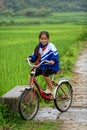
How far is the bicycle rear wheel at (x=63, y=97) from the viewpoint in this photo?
647 cm

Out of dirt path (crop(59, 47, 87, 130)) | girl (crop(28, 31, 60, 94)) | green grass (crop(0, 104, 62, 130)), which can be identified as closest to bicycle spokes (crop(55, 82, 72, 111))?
dirt path (crop(59, 47, 87, 130))

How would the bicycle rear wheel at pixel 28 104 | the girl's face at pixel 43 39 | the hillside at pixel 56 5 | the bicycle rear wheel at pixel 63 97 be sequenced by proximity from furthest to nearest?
the hillside at pixel 56 5 → the bicycle rear wheel at pixel 63 97 → the girl's face at pixel 43 39 → the bicycle rear wheel at pixel 28 104

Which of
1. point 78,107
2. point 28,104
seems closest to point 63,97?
point 78,107

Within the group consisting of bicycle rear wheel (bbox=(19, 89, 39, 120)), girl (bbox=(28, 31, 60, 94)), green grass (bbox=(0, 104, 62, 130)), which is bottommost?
green grass (bbox=(0, 104, 62, 130))

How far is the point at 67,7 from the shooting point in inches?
2347

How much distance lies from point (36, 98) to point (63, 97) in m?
0.77

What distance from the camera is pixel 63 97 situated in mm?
6617

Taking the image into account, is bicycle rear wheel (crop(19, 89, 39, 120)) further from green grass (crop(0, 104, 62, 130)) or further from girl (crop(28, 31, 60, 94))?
girl (crop(28, 31, 60, 94))

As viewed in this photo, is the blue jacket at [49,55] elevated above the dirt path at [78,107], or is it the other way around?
the blue jacket at [49,55]

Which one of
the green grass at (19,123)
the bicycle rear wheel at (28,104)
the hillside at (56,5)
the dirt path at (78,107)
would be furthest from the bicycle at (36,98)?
the hillside at (56,5)

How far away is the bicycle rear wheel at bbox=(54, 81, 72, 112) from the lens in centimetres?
647

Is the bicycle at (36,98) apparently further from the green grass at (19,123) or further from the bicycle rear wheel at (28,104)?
the green grass at (19,123)

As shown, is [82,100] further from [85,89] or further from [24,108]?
[24,108]

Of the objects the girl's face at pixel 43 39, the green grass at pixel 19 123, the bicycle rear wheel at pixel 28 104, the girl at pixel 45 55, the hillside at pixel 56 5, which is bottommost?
the green grass at pixel 19 123
